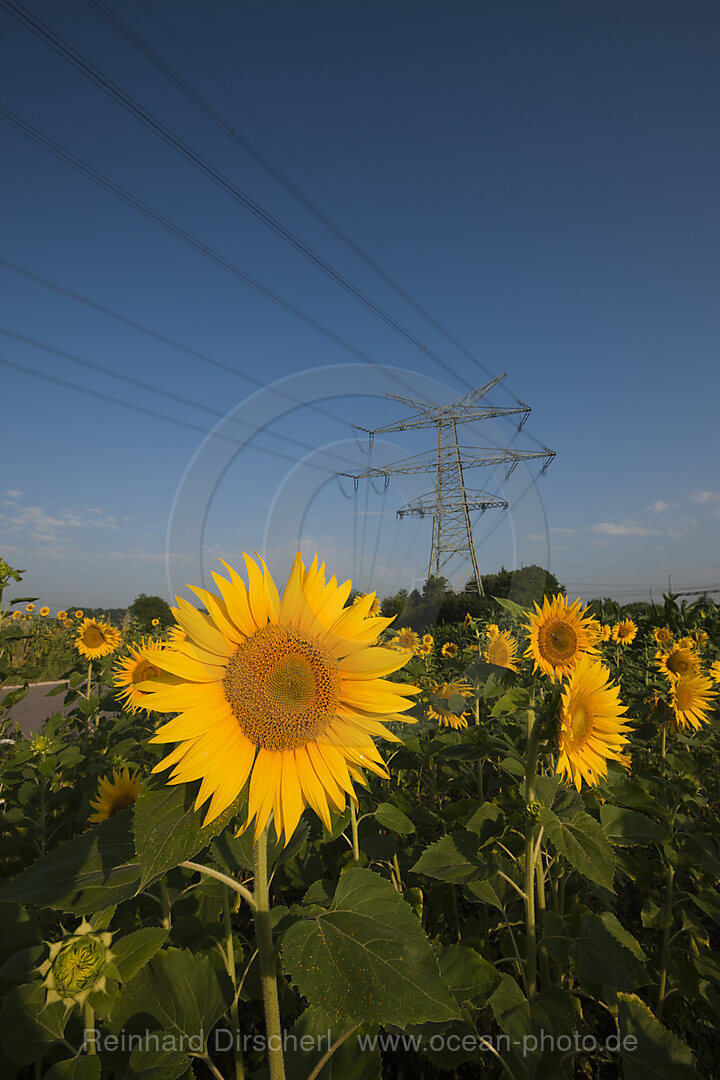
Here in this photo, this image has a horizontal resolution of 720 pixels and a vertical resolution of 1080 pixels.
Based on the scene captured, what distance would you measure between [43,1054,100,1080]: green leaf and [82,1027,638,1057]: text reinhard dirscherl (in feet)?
0.10

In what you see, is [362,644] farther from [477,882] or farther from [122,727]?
[122,727]

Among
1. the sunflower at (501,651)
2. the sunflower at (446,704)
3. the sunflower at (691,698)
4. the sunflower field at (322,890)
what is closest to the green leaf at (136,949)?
the sunflower field at (322,890)

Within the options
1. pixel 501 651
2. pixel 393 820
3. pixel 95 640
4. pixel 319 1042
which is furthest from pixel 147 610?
pixel 319 1042

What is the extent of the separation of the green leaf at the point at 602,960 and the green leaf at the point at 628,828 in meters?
0.35

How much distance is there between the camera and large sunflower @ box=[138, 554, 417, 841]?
106 centimetres

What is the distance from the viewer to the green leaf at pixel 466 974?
57.6 inches

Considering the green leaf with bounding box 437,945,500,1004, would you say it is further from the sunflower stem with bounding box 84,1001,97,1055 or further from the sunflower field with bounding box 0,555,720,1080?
the sunflower stem with bounding box 84,1001,97,1055

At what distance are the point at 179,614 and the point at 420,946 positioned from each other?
29.6 inches

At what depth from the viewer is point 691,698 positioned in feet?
11.8

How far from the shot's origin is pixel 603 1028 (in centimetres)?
231

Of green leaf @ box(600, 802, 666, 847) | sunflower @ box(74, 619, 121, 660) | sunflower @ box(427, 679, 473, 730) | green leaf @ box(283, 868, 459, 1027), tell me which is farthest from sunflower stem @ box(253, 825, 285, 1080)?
sunflower @ box(74, 619, 121, 660)

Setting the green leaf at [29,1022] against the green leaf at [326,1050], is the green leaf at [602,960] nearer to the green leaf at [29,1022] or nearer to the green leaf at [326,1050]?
the green leaf at [326,1050]

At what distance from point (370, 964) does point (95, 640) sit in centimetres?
629

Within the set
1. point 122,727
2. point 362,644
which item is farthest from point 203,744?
point 122,727
